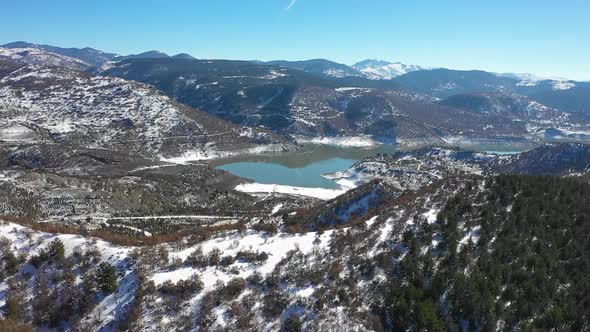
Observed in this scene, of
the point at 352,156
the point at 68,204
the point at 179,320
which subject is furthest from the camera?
the point at 352,156

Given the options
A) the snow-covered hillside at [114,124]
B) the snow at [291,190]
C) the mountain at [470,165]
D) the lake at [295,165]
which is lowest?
the lake at [295,165]

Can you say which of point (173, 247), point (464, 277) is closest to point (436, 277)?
point (464, 277)

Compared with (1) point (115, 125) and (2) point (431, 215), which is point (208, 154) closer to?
(1) point (115, 125)

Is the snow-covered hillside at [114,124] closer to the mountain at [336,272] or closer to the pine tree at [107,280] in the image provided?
the mountain at [336,272]

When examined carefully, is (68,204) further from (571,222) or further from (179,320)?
(571,222)

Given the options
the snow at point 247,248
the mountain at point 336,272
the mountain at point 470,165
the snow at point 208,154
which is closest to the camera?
the mountain at point 336,272

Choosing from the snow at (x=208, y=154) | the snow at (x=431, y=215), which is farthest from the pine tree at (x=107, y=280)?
the snow at (x=208, y=154)

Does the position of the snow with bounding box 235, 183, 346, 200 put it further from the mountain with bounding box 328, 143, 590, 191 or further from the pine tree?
the pine tree

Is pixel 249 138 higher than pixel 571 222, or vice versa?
pixel 571 222
